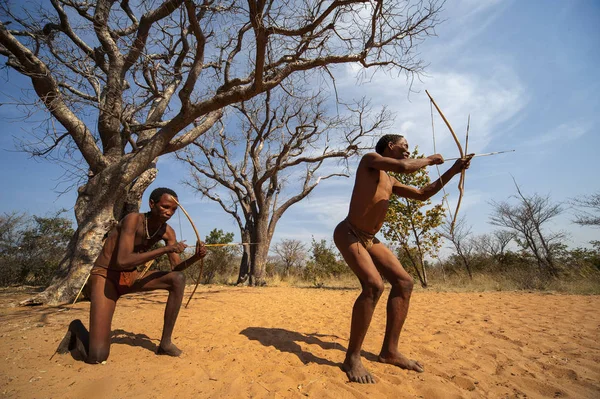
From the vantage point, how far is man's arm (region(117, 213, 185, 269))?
248 cm

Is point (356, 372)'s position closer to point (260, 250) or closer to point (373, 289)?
point (373, 289)

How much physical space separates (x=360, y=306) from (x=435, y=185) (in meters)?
1.39

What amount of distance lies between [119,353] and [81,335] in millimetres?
359

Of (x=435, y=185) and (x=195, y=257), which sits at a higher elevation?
(x=435, y=185)

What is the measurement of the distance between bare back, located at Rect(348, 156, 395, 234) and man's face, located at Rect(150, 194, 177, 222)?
1.69 meters

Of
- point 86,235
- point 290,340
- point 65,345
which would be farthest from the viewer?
point 86,235

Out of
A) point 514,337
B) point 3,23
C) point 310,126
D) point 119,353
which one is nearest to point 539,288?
point 514,337

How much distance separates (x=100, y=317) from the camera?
2.52 metres

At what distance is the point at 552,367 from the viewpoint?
2.40m

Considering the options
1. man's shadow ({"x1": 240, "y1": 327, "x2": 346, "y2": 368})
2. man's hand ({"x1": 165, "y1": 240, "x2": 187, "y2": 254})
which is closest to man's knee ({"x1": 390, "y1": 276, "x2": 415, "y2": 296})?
man's shadow ({"x1": 240, "y1": 327, "x2": 346, "y2": 368})

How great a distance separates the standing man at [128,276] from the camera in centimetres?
249

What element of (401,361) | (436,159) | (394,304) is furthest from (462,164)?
(401,361)

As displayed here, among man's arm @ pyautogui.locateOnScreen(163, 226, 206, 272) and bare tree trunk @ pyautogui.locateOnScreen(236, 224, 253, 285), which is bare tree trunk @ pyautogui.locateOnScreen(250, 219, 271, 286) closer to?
bare tree trunk @ pyautogui.locateOnScreen(236, 224, 253, 285)

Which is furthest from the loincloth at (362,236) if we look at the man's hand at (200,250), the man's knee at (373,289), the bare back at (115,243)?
the bare back at (115,243)
